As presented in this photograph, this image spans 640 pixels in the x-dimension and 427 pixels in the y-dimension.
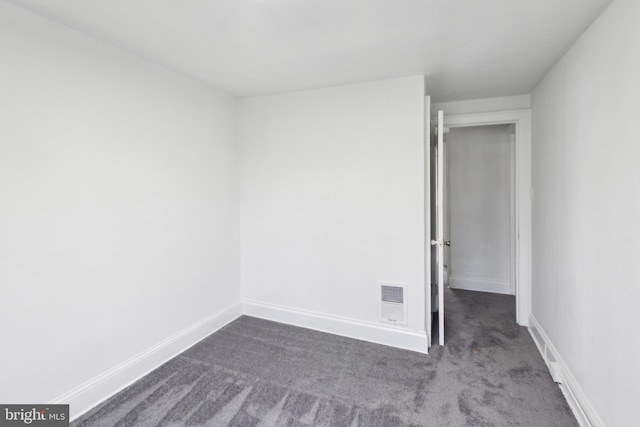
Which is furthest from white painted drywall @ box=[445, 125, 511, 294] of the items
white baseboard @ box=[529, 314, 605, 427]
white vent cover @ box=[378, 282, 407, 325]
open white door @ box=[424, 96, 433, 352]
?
white vent cover @ box=[378, 282, 407, 325]

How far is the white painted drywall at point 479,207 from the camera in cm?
425

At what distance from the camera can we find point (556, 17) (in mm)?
1739

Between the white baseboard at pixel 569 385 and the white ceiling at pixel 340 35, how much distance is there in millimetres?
2211

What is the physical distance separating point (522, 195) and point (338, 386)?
2634 millimetres

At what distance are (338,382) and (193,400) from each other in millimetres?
998

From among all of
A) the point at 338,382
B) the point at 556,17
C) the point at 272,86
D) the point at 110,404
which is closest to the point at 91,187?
the point at 110,404

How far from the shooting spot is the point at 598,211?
1.70 metres

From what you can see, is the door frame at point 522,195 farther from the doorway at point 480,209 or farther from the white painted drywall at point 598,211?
the doorway at point 480,209

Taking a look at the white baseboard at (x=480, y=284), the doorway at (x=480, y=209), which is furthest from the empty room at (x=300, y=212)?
the doorway at (x=480, y=209)

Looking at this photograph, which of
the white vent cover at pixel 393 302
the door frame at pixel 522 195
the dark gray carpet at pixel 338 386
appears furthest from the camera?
the door frame at pixel 522 195

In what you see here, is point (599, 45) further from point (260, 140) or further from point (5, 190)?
point (5, 190)

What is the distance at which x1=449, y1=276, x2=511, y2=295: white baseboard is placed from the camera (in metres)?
4.25

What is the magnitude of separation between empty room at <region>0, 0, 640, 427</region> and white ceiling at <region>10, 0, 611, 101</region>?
0.06 feet

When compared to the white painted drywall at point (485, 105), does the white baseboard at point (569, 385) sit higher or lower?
lower
